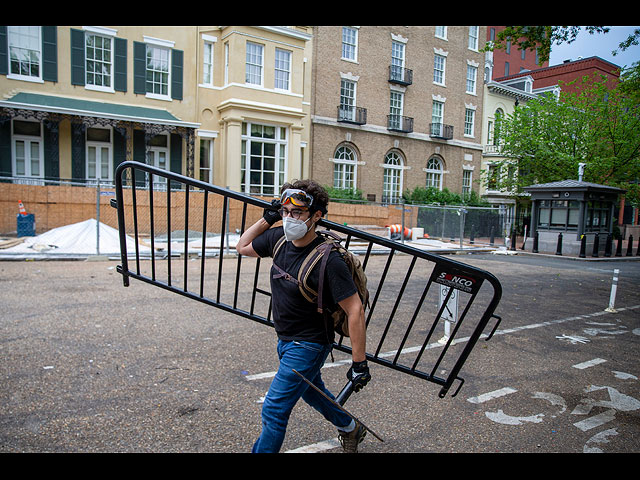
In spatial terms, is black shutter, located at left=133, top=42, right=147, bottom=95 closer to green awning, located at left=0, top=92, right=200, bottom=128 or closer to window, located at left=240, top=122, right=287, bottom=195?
green awning, located at left=0, top=92, right=200, bottom=128

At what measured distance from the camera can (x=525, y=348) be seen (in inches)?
251

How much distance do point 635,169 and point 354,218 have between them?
1604 centimetres

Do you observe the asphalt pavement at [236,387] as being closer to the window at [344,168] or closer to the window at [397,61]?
the window at [344,168]

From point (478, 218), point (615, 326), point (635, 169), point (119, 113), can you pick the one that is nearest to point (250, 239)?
point (615, 326)

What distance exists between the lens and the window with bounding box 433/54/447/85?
33.2m

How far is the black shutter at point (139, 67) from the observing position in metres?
20.9

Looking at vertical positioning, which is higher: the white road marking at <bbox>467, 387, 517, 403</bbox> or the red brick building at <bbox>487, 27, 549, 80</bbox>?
the red brick building at <bbox>487, 27, 549, 80</bbox>

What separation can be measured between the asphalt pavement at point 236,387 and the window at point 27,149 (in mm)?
13805

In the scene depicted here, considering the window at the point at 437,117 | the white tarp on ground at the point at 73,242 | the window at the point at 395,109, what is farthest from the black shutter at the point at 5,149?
the window at the point at 437,117

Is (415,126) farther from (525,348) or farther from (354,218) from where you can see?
(525,348)

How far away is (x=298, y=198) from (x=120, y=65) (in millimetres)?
20943

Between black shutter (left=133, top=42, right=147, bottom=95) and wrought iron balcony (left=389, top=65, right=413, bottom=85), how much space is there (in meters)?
15.5

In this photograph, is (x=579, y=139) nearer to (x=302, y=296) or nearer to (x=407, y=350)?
(x=407, y=350)

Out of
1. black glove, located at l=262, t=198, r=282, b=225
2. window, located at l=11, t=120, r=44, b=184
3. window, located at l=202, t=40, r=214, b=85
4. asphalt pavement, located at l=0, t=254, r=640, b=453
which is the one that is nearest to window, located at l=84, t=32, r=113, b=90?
window, located at l=11, t=120, r=44, b=184
